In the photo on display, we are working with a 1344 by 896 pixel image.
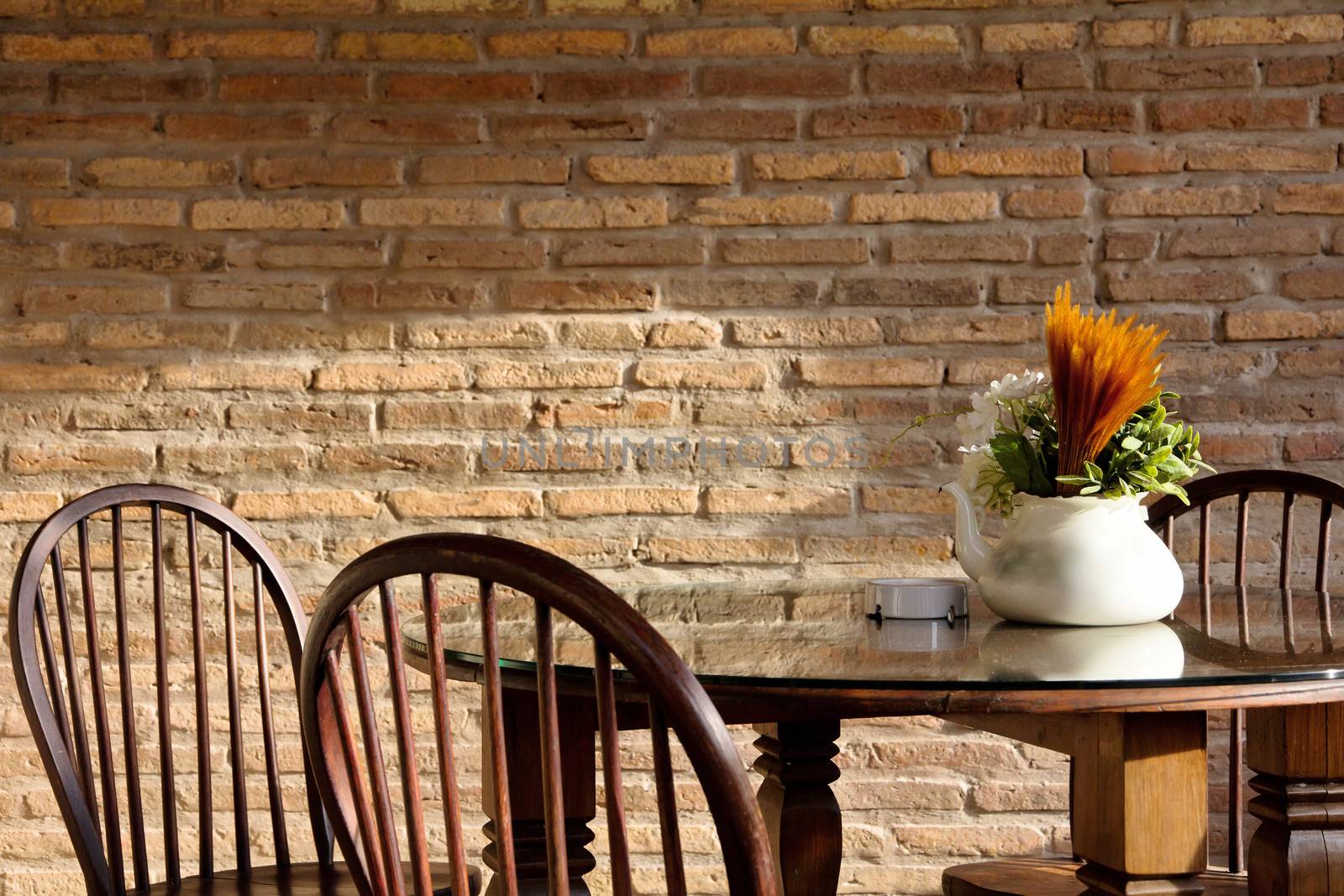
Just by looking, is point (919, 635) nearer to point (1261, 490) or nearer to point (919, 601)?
point (919, 601)

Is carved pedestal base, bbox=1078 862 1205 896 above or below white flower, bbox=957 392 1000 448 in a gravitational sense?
below

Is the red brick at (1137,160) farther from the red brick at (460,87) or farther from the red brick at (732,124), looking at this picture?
the red brick at (460,87)

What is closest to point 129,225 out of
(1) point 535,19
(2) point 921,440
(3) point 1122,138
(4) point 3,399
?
(4) point 3,399

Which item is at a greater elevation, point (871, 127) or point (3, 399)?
point (871, 127)

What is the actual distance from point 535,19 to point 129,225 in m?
0.93

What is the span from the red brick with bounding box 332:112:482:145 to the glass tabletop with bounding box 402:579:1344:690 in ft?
3.88

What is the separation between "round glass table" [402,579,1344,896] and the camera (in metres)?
1.20

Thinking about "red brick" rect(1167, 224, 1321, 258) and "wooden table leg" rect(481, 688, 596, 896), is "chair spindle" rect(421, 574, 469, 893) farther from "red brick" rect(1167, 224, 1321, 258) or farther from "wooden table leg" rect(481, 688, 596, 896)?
"red brick" rect(1167, 224, 1321, 258)

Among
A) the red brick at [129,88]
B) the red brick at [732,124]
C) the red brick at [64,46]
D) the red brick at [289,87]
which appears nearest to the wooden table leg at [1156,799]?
the red brick at [732,124]

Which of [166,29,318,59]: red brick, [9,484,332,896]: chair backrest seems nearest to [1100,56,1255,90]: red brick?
[166,29,318,59]: red brick

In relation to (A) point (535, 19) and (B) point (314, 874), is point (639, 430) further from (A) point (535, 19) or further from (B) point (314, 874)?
(B) point (314, 874)

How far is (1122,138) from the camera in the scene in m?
2.76

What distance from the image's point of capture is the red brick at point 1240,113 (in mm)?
2742

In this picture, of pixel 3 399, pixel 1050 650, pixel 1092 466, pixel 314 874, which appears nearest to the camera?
pixel 1050 650
